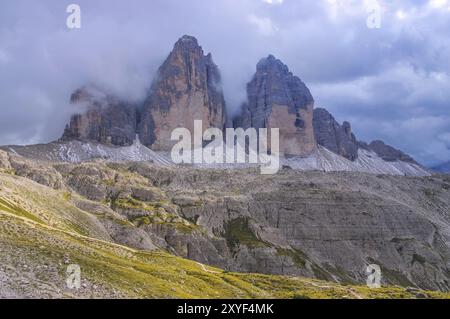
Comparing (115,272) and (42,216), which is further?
(42,216)

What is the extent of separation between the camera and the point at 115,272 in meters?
69.2

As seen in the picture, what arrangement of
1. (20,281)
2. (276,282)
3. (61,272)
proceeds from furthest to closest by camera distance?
(276,282)
(61,272)
(20,281)

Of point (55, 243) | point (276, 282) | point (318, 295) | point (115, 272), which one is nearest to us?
point (115, 272)
